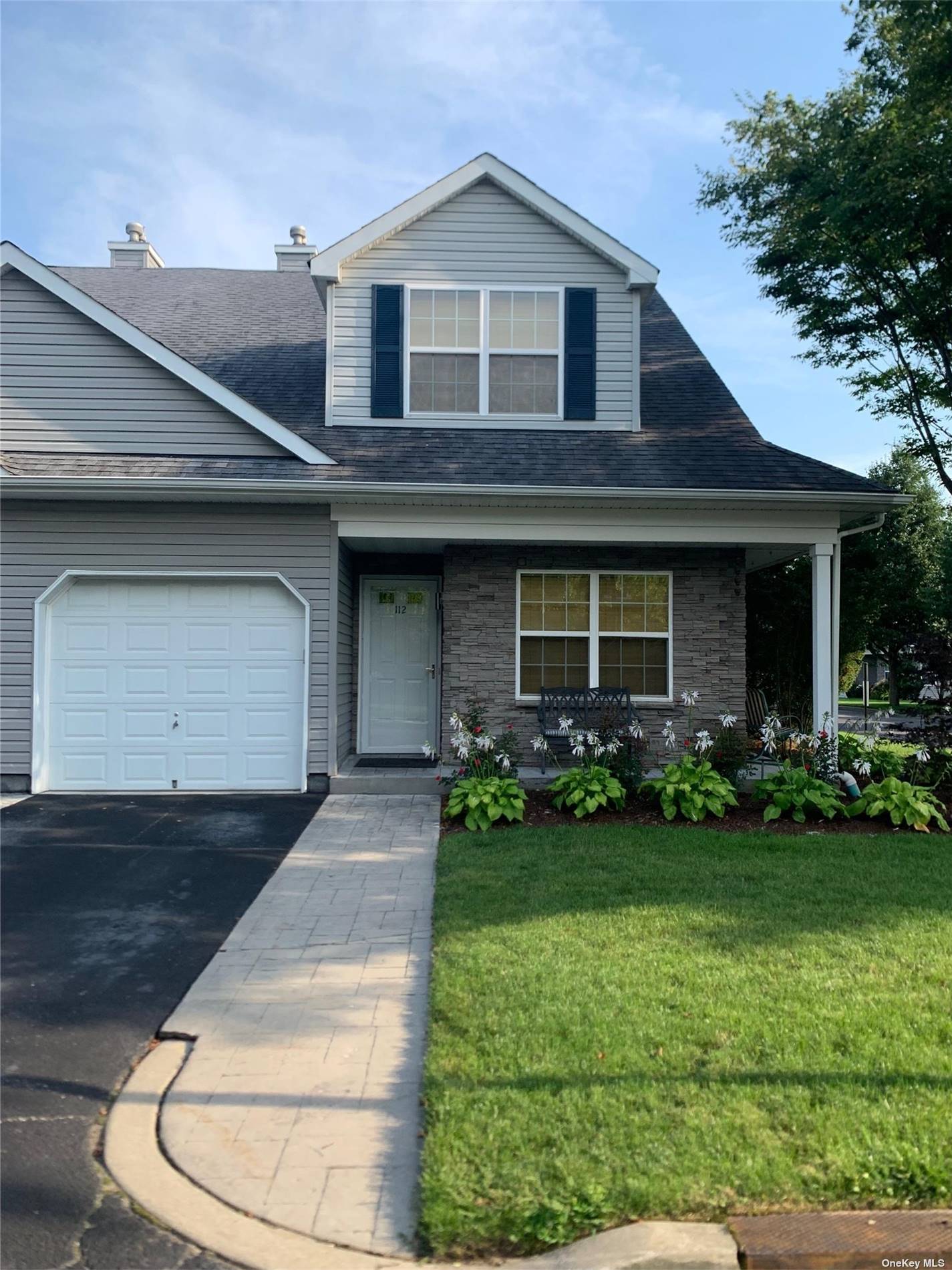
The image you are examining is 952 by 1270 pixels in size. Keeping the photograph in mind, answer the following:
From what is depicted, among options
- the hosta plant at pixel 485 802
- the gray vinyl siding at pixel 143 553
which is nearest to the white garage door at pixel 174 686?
the gray vinyl siding at pixel 143 553

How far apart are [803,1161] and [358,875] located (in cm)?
427

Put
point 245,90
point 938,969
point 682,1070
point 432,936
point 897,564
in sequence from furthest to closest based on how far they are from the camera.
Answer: point 897,564
point 245,90
point 432,936
point 938,969
point 682,1070

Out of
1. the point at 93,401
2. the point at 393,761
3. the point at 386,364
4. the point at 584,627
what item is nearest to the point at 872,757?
the point at 584,627

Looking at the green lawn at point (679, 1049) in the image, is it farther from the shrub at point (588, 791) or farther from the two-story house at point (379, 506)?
the two-story house at point (379, 506)

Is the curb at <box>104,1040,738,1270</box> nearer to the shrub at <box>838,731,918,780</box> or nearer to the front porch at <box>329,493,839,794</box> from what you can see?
the shrub at <box>838,731,918,780</box>

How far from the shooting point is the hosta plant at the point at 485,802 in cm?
817

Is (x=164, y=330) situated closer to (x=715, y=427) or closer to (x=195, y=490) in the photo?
(x=195, y=490)

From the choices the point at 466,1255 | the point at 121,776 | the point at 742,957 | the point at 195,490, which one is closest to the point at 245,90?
the point at 195,490

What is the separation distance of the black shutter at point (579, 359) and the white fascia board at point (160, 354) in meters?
3.08

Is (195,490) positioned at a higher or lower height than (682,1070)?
higher

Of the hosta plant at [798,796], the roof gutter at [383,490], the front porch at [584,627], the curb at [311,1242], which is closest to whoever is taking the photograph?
the curb at [311,1242]

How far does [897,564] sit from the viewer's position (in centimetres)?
1720

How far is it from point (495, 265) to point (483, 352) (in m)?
1.09

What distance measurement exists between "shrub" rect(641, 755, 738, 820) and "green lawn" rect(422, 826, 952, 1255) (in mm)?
1816
